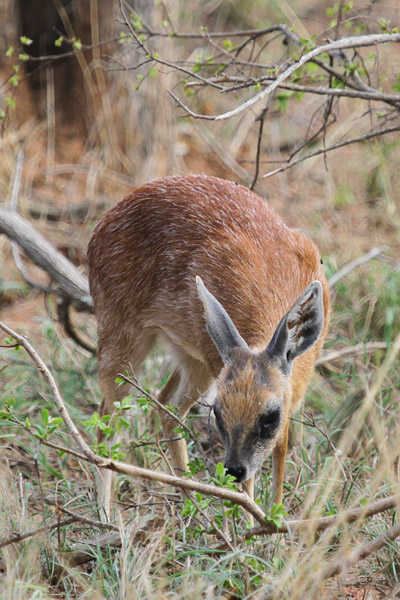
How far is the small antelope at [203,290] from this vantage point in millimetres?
3938

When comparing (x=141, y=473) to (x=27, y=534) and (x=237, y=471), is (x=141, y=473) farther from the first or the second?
(x=27, y=534)

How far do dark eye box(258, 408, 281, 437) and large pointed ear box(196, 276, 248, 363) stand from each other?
1.18 ft

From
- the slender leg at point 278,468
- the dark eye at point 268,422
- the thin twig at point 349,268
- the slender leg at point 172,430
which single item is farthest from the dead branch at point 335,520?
the thin twig at point 349,268

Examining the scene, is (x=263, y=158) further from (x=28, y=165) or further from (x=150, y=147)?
(x=28, y=165)

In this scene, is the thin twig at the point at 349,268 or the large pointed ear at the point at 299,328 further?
the thin twig at the point at 349,268

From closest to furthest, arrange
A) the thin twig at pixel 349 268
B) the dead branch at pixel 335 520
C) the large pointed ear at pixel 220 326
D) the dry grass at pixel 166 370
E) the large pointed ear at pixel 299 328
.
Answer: the dead branch at pixel 335 520, the dry grass at pixel 166 370, the large pointed ear at pixel 299 328, the large pointed ear at pixel 220 326, the thin twig at pixel 349 268

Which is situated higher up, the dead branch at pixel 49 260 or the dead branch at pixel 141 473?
the dead branch at pixel 141 473

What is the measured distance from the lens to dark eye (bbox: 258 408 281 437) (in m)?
3.70

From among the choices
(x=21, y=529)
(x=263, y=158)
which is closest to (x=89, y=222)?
(x=263, y=158)

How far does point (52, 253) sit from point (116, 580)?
2947 millimetres

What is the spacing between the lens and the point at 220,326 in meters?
3.94

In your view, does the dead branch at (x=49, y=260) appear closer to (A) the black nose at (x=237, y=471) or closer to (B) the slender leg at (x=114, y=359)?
(B) the slender leg at (x=114, y=359)

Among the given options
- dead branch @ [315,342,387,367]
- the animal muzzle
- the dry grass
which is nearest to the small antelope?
the animal muzzle

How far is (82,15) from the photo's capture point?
9031 mm
